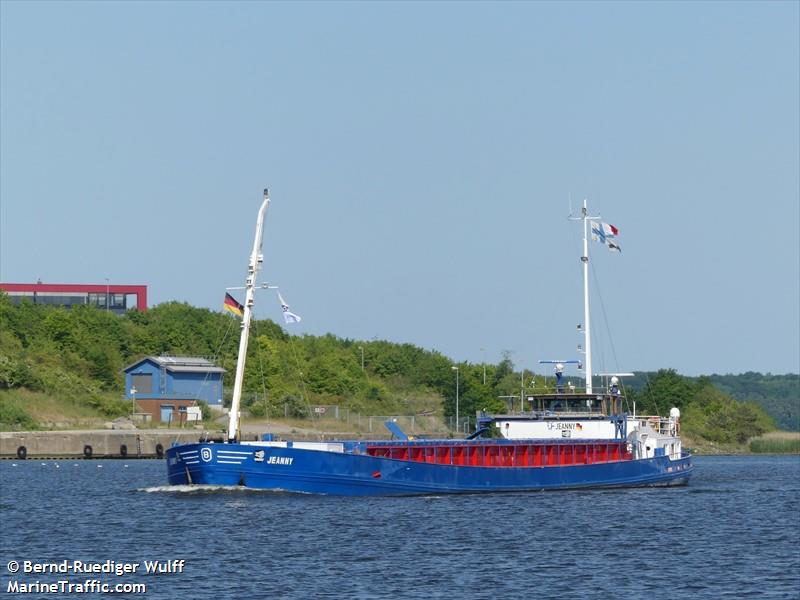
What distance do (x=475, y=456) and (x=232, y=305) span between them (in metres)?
17.2

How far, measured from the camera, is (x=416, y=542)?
5372 centimetres

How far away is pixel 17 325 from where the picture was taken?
160250 mm

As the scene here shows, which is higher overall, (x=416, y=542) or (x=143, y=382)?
(x=143, y=382)

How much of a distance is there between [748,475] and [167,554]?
69.2 meters

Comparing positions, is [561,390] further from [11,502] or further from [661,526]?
[11,502]

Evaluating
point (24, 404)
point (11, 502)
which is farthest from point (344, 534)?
point (24, 404)

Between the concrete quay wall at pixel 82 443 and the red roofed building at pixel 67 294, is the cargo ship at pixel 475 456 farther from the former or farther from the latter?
the red roofed building at pixel 67 294

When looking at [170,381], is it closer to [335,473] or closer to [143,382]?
→ [143,382]

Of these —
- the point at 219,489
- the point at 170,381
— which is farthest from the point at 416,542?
the point at 170,381

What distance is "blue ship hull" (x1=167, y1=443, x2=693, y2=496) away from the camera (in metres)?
66.2

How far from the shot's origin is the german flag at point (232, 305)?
6756cm

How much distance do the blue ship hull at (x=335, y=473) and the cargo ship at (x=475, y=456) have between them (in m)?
0.05

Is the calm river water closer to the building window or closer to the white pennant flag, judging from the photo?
the white pennant flag

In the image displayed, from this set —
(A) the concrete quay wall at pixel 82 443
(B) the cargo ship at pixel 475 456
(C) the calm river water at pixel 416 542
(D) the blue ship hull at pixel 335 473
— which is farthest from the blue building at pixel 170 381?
(D) the blue ship hull at pixel 335 473
